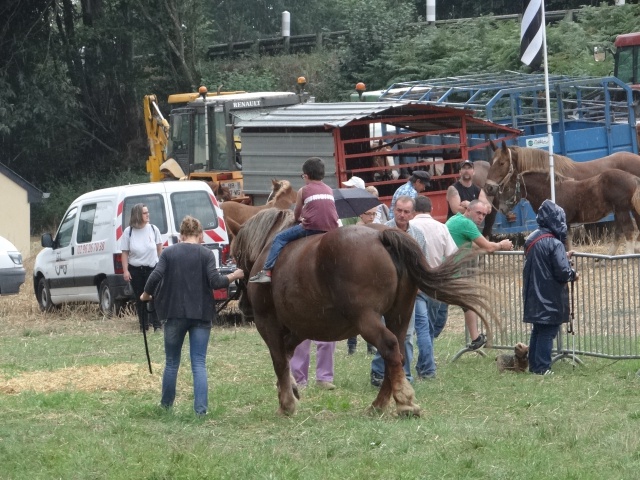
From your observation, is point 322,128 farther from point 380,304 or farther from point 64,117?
point 64,117

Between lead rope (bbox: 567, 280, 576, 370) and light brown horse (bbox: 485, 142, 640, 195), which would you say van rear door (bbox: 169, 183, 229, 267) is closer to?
light brown horse (bbox: 485, 142, 640, 195)

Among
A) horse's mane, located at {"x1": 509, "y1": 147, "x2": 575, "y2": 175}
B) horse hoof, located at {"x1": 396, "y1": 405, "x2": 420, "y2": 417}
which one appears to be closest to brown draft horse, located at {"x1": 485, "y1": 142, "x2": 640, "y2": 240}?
horse's mane, located at {"x1": 509, "y1": 147, "x2": 575, "y2": 175}

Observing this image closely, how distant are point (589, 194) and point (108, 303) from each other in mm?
7609

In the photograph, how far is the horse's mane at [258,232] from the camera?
965 cm

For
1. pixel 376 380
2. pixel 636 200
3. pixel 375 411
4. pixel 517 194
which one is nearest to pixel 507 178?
pixel 517 194

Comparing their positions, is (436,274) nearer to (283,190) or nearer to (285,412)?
(285,412)

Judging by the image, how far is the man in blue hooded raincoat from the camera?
35.2ft

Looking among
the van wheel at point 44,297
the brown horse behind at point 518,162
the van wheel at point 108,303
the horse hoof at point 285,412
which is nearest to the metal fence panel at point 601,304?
the horse hoof at point 285,412

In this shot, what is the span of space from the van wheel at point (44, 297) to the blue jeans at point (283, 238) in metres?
10.1

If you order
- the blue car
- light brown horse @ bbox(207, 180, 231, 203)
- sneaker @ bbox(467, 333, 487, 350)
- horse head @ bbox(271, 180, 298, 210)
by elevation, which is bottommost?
sneaker @ bbox(467, 333, 487, 350)

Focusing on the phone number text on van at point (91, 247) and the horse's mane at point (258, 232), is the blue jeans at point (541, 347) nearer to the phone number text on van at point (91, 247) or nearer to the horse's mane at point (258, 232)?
the horse's mane at point (258, 232)

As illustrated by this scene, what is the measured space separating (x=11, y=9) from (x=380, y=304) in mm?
30360

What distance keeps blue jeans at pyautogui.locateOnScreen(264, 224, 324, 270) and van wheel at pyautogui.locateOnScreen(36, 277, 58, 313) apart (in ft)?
33.2

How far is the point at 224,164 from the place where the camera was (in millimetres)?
24734
